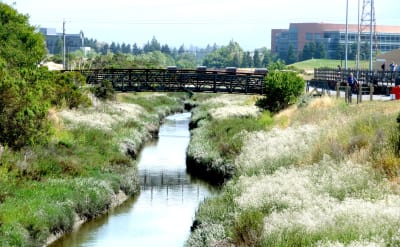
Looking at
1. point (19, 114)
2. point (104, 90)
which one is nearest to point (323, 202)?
point (19, 114)

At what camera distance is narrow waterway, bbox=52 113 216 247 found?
92.8 ft

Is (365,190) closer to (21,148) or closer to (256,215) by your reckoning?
(256,215)

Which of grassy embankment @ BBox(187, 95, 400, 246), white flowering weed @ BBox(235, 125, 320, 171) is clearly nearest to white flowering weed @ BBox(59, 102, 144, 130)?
white flowering weed @ BBox(235, 125, 320, 171)

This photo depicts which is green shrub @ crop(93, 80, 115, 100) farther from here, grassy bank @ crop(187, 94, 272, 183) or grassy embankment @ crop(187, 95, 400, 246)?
grassy embankment @ crop(187, 95, 400, 246)

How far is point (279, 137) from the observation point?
123ft

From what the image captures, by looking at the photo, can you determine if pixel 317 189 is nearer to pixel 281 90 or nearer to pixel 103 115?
pixel 281 90

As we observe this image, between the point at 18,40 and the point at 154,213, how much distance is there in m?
24.8

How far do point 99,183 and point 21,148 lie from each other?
3.35m

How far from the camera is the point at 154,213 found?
109 ft

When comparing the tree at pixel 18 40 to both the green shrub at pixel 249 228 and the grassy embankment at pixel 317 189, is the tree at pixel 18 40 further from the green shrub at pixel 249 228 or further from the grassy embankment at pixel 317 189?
the green shrub at pixel 249 228

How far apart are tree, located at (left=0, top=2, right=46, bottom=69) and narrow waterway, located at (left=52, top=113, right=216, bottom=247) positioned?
30.4 feet

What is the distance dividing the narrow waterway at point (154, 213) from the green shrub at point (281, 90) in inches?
312

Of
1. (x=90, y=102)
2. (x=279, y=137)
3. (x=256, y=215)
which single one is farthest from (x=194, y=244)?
(x=90, y=102)

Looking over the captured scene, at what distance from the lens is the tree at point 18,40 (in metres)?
50.2
